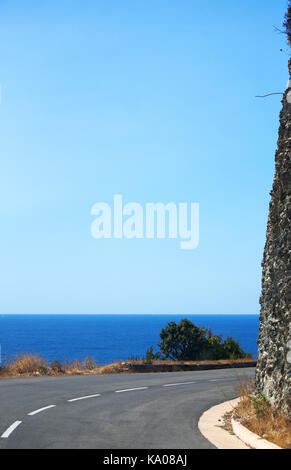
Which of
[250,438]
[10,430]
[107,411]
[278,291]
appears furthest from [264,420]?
[10,430]

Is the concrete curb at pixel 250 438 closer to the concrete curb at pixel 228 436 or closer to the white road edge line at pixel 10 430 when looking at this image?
the concrete curb at pixel 228 436

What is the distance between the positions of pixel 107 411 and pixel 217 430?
3.52 m

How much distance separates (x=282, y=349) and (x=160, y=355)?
24.1 m

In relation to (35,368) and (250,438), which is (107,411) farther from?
(35,368)

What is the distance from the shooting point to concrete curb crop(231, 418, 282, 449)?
30.4 feet

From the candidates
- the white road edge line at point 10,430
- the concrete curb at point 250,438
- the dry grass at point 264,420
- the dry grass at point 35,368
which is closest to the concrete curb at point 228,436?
the concrete curb at point 250,438

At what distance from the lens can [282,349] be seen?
11359 millimetres

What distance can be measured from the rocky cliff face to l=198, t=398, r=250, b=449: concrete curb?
1.17m

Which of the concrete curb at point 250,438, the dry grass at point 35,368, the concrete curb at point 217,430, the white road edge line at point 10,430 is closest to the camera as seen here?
the concrete curb at point 250,438

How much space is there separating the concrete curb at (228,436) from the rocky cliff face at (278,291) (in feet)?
3.14

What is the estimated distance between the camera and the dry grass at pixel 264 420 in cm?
957

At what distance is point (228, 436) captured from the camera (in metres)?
10.7

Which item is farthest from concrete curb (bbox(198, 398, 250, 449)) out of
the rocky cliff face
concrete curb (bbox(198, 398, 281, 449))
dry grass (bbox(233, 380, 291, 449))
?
the rocky cliff face
